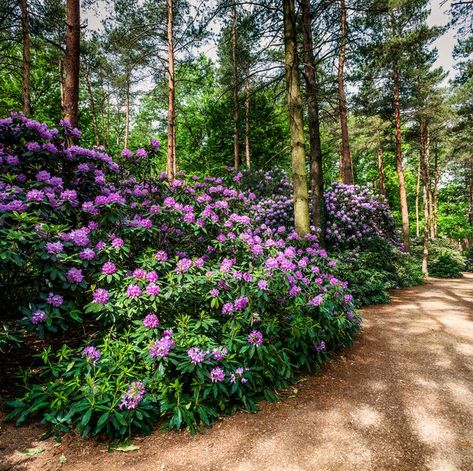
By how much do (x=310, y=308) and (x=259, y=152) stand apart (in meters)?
14.0

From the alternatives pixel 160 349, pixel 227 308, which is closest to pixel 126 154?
pixel 227 308

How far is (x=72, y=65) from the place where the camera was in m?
4.64

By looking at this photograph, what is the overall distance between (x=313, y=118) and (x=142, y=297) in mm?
5543

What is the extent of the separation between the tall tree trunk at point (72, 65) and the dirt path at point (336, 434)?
421 cm

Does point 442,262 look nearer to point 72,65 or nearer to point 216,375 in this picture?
point 216,375

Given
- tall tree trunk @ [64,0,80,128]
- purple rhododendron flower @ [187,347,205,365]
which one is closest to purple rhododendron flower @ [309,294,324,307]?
purple rhododendron flower @ [187,347,205,365]

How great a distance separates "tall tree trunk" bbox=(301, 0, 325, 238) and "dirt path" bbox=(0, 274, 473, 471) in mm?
3316

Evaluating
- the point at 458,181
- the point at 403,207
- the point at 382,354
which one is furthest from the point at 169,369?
the point at 458,181

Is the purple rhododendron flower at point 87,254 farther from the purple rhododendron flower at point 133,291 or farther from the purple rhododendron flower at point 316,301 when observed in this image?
the purple rhododendron flower at point 316,301

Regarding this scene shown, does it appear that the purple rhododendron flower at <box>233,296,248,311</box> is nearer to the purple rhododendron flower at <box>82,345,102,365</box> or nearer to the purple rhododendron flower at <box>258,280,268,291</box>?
the purple rhododendron flower at <box>258,280,268,291</box>

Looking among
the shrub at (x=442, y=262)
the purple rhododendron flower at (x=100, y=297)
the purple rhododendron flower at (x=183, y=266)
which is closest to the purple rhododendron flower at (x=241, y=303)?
the purple rhododendron flower at (x=183, y=266)

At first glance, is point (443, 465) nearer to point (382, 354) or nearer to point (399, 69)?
point (382, 354)

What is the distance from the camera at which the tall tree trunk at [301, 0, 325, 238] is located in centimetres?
619

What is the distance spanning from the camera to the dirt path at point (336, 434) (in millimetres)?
2084
